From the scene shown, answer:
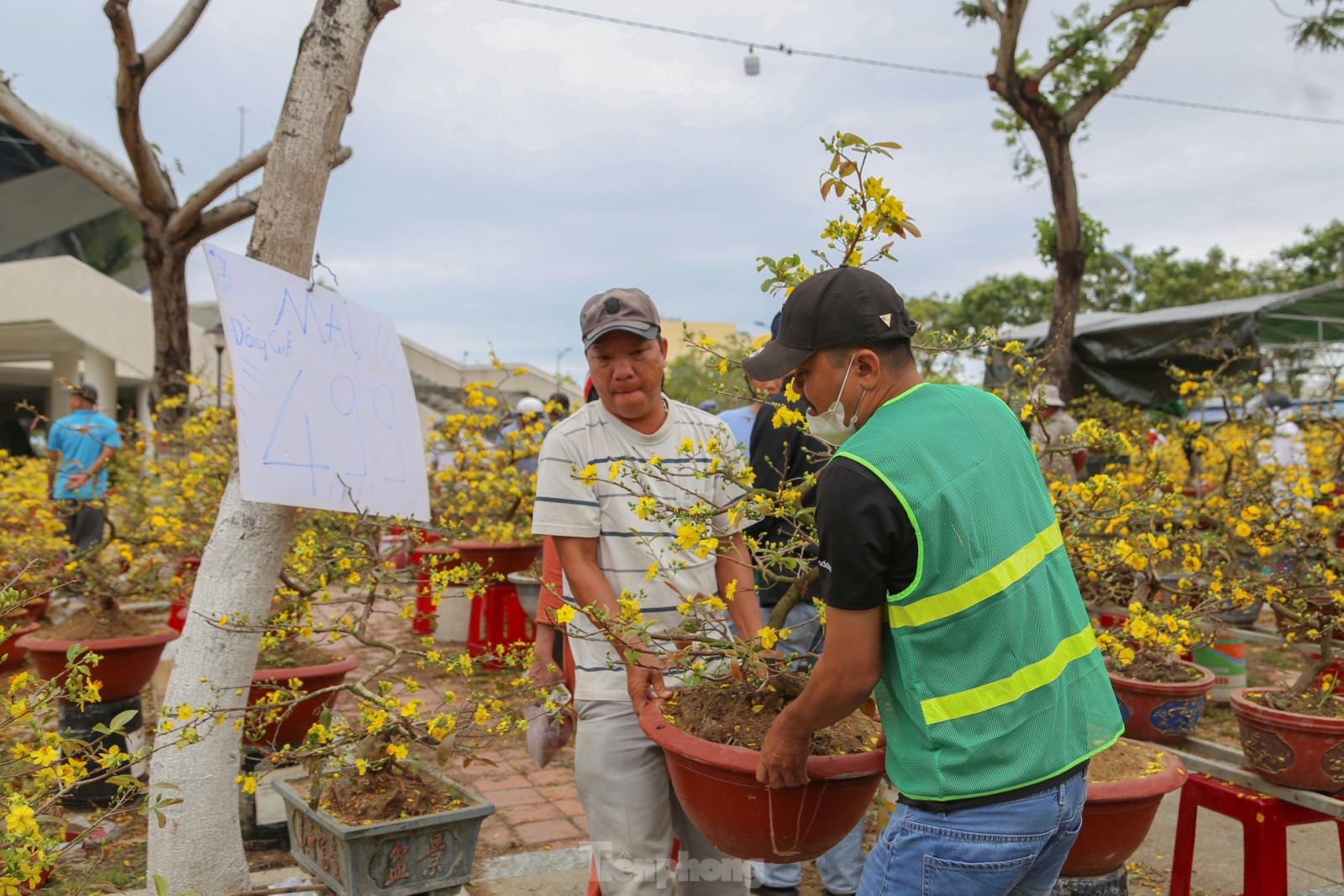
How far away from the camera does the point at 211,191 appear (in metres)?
7.59

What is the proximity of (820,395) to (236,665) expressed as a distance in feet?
6.43

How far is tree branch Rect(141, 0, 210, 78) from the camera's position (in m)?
7.12

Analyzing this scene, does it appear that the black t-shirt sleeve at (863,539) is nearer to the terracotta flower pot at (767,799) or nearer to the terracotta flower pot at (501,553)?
the terracotta flower pot at (767,799)

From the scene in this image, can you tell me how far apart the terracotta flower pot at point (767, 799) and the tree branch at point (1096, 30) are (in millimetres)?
9362

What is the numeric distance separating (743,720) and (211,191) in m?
7.19

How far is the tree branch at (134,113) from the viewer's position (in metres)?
6.73

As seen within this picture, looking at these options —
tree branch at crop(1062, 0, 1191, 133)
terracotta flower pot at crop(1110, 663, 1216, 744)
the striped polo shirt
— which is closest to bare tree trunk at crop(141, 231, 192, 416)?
A: the striped polo shirt

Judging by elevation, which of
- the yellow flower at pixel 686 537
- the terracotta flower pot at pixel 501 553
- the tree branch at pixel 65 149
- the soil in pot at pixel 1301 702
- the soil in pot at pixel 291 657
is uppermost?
the tree branch at pixel 65 149

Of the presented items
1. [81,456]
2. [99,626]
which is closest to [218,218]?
[81,456]

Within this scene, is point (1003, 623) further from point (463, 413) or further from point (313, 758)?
point (463, 413)

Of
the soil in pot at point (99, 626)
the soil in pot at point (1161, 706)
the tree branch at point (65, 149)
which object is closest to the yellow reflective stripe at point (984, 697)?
the soil in pot at point (1161, 706)

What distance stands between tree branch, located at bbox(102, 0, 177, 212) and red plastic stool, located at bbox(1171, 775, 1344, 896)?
7.79 metres

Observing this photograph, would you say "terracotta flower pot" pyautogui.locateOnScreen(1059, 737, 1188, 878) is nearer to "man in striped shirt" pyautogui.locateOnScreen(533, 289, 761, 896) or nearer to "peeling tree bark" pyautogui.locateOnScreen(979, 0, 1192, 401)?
"man in striped shirt" pyautogui.locateOnScreen(533, 289, 761, 896)

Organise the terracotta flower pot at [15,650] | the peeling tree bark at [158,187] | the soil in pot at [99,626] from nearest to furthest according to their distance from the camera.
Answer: the soil in pot at [99,626] → the terracotta flower pot at [15,650] → the peeling tree bark at [158,187]
